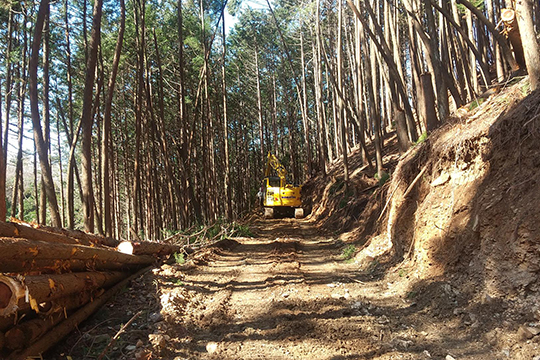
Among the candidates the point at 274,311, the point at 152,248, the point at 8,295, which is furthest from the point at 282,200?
the point at 8,295

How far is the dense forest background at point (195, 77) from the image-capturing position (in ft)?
30.1

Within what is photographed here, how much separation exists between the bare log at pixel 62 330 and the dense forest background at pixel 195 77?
283cm

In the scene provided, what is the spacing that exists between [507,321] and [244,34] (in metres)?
28.6

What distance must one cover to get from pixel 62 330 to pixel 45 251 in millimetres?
767

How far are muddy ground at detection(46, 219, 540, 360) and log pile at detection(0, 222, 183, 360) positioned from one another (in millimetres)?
226

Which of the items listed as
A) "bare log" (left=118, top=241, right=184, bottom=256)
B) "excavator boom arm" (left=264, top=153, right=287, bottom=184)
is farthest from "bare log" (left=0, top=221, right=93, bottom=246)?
"excavator boom arm" (left=264, top=153, right=287, bottom=184)

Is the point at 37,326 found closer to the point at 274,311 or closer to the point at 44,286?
the point at 44,286

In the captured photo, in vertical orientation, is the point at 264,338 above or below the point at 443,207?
below

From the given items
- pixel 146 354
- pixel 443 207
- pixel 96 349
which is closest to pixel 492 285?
pixel 443 207

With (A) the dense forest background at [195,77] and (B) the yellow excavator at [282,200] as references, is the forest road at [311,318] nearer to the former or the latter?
(A) the dense forest background at [195,77]

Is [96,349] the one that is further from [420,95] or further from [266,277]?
[420,95]

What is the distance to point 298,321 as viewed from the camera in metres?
4.59

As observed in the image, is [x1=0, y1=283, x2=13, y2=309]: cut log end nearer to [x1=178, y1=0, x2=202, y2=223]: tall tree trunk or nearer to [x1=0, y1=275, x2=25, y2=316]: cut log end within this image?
[x1=0, y1=275, x2=25, y2=316]: cut log end

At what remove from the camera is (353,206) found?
12820 mm
